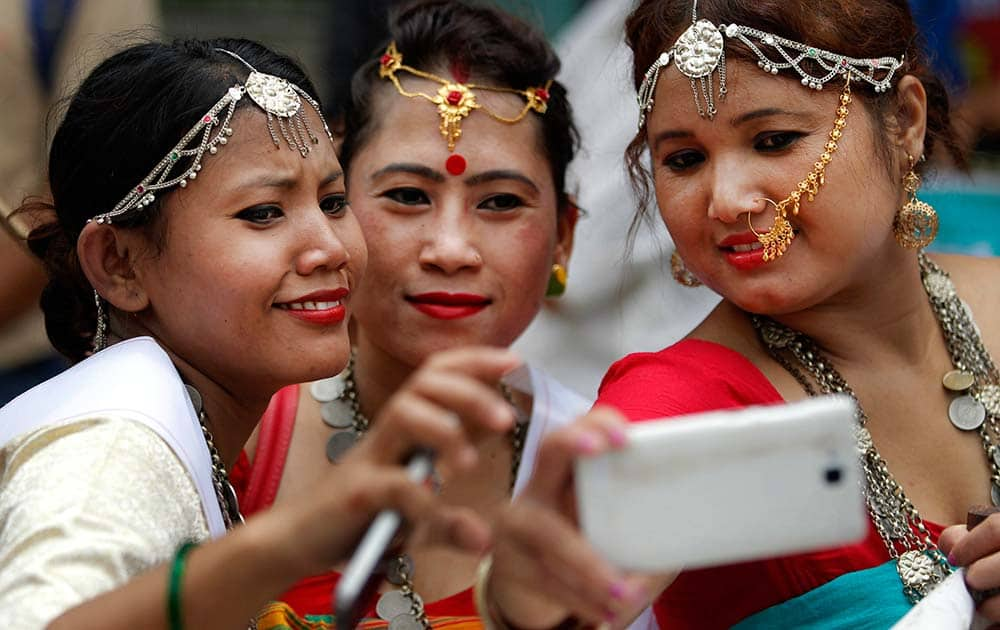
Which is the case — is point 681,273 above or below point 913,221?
below

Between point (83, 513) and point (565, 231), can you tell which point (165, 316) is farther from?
point (565, 231)

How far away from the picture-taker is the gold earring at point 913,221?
2.49 meters

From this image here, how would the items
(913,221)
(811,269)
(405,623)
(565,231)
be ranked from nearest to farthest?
1. (811,269)
2. (913,221)
3. (405,623)
4. (565,231)

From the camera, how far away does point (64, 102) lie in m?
2.49

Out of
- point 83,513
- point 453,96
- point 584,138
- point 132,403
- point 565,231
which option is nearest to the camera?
point 83,513

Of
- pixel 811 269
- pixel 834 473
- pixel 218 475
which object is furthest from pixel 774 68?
pixel 218 475

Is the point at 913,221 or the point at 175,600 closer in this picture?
the point at 175,600

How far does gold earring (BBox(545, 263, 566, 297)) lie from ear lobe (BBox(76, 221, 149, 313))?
1.08 metres

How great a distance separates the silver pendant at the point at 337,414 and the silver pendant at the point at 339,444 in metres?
0.03

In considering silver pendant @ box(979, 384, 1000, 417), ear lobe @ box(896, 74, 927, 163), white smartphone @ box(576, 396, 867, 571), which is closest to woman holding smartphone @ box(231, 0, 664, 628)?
ear lobe @ box(896, 74, 927, 163)

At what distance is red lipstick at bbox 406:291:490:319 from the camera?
2791mm

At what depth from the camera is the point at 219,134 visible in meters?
2.25

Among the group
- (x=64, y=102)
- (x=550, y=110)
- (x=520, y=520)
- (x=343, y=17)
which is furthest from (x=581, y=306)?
(x=520, y=520)

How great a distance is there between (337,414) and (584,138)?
160 centimetres
